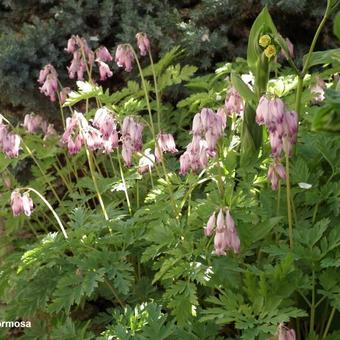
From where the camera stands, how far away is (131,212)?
281 cm

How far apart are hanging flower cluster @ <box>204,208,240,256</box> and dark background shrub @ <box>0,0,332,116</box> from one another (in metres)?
2.06

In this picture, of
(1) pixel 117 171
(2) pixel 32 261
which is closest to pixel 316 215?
(2) pixel 32 261

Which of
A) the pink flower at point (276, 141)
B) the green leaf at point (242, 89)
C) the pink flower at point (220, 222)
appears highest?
the green leaf at point (242, 89)

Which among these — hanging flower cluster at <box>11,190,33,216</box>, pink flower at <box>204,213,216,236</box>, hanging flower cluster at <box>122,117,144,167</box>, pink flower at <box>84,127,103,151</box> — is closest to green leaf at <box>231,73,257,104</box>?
hanging flower cluster at <box>122,117,144,167</box>

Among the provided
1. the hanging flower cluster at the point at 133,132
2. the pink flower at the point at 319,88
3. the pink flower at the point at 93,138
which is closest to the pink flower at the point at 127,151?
the hanging flower cluster at the point at 133,132

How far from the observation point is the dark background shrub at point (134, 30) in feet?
12.3

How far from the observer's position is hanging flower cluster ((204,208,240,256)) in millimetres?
1870

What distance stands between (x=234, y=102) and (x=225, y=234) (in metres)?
0.71

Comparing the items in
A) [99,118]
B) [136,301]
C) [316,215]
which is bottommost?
[136,301]

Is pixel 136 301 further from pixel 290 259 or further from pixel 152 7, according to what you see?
pixel 152 7

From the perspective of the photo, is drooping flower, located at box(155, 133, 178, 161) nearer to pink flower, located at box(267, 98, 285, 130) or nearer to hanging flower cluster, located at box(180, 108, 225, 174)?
hanging flower cluster, located at box(180, 108, 225, 174)

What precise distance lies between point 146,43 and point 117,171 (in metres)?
0.73

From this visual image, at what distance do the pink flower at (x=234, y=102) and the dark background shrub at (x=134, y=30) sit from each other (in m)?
1.42

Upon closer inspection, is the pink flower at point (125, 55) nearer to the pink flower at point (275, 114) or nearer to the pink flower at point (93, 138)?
the pink flower at point (93, 138)
